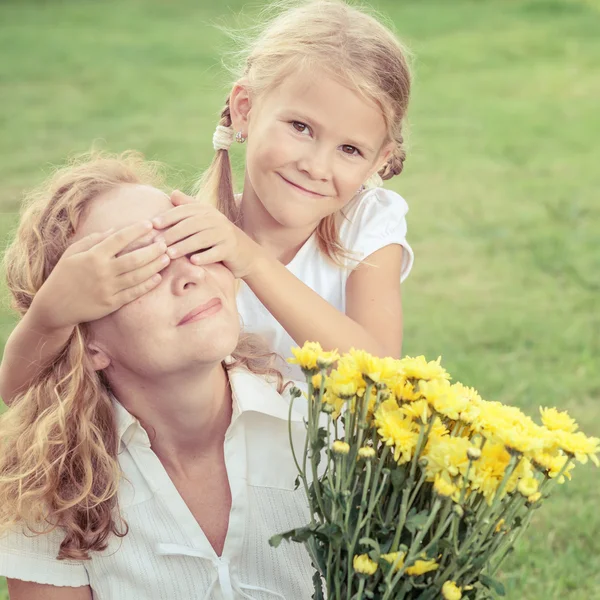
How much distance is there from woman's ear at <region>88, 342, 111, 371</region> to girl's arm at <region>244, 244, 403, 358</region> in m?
0.41

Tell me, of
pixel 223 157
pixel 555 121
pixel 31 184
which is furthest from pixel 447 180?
pixel 223 157

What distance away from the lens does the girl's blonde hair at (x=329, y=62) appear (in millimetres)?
2914

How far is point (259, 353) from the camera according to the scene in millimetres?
2809

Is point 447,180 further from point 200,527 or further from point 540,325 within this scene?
point 200,527

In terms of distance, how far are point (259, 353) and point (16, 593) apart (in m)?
0.83

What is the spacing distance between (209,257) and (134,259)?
21 centimetres

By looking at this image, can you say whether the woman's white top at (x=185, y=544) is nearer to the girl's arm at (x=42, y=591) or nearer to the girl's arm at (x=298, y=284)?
the girl's arm at (x=42, y=591)

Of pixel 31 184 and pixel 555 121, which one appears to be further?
pixel 555 121

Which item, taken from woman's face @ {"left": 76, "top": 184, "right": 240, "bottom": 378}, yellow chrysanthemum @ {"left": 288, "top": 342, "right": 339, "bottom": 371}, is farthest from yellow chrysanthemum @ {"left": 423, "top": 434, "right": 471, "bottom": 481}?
woman's face @ {"left": 76, "top": 184, "right": 240, "bottom": 378}

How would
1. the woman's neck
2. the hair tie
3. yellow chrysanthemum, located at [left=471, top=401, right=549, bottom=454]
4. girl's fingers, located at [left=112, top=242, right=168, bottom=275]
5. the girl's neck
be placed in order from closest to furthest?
yellow chrysanthemum, located at [left=471, top=401, right=549, bottom=454]
girl's fingers, located at [left=112, top=242, right=168, bottom=275]
the woman's neck
the girl's neck
the hair tie

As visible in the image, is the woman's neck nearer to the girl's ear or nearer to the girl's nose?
the girl's nose

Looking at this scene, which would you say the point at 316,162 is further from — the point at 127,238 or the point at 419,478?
the point at 419,478

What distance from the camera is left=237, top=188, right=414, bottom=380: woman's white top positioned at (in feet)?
10.5

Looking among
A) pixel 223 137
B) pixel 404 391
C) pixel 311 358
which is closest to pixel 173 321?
pixel 311 358
